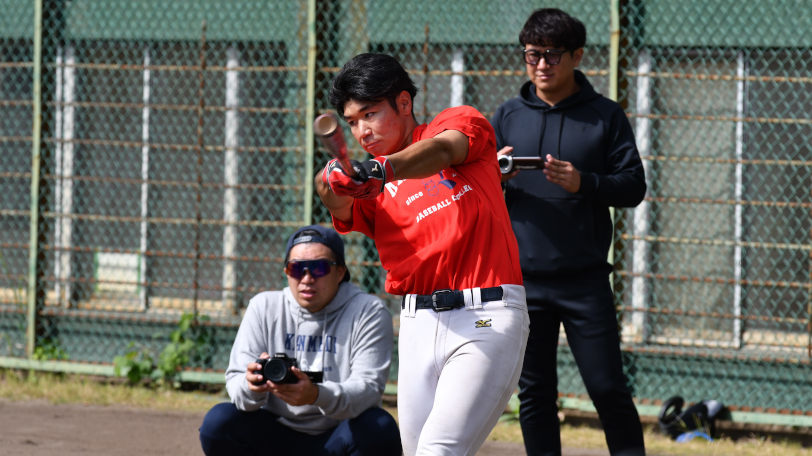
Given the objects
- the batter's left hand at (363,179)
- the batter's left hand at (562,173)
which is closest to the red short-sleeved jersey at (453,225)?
the batter's left hand at (363,179)

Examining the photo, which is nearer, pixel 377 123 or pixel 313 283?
pixel 377 123

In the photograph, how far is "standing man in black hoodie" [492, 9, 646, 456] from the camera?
13.5 feet

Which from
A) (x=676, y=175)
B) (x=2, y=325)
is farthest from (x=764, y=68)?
(x=2, y=325)

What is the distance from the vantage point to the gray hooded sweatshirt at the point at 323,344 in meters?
4.33

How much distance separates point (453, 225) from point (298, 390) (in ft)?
A: 4.27

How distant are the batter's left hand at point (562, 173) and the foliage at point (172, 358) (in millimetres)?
3851

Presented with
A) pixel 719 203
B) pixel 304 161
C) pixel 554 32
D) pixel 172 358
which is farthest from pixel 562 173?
pixel 172 358

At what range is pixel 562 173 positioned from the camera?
3990 millimetres

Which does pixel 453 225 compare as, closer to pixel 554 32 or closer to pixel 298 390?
pixel 298 390

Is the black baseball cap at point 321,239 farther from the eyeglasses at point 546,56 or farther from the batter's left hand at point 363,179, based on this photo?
the batter's left hand at point 363,179

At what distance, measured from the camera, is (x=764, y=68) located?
6.68 m

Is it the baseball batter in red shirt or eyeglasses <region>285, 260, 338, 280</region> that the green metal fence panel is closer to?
eyeglasses <region>285, 260, 338, 280</region>

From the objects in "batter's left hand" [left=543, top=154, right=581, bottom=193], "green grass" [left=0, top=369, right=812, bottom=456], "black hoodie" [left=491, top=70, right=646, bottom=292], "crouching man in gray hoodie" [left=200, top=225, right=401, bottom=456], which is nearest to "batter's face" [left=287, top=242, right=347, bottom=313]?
"crouching man in gray hoodie" [left=200, top=225, right=401, bottom=456]

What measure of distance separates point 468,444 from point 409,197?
71cm
